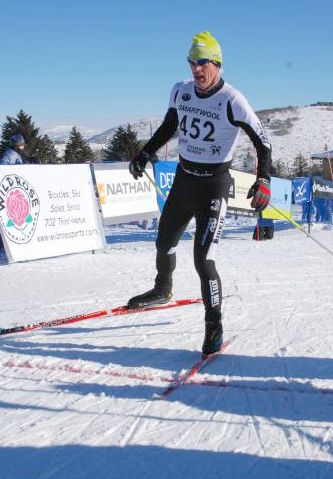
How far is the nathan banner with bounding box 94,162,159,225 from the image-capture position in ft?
36.3

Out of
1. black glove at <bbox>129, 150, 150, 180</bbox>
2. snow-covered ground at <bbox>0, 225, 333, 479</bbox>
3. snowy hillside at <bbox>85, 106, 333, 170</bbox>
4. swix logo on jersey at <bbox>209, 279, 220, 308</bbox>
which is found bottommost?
snow-covered ground at <bbox>0, 225, 333, 479</bbox>

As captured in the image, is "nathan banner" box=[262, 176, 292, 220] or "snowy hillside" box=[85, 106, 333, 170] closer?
"nathan banner" box=[262, 176, 292, 220]

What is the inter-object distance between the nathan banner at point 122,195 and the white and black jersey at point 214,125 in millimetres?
6863

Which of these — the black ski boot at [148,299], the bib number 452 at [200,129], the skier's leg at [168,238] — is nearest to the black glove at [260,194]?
the bib number 452 at [200,129]

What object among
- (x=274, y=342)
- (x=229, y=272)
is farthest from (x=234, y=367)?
(x=229, y=272)

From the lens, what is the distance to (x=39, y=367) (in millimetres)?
3707

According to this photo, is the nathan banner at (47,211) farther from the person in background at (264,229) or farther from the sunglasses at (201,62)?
the sunglasses at (201,62)

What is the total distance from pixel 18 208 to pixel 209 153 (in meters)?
5.71

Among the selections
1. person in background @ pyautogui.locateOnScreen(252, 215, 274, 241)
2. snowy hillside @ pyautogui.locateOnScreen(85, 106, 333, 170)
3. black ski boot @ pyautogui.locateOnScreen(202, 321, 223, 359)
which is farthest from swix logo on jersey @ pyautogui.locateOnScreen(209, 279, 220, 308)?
snowy hillside @ pyautogui.locateOnScreen(85, 106, 333, 170)

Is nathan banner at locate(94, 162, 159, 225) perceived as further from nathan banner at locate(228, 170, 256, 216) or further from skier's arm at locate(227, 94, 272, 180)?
skier's arm at locate(227, 94, 272, 180)

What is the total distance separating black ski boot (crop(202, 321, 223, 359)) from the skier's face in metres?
1.75

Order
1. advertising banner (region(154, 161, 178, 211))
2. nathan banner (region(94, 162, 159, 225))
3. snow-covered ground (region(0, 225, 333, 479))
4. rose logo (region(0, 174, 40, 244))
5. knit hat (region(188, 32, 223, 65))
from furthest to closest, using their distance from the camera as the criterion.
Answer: advertising banner (region(154, 161, 178, 211))
nathan banner (region(94, 162, 159, 225))
rose logo (region(0, 174, 40, 244))
knit hat (region(188, 32, 223, 65))
snow-covered ground (region(0, 225, 333, 479))

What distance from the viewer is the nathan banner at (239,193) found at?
12703 mm

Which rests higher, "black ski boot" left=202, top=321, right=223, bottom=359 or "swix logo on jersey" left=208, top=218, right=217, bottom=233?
"swix logo on jersey" left=208, top=218, right=217, bottom=233
